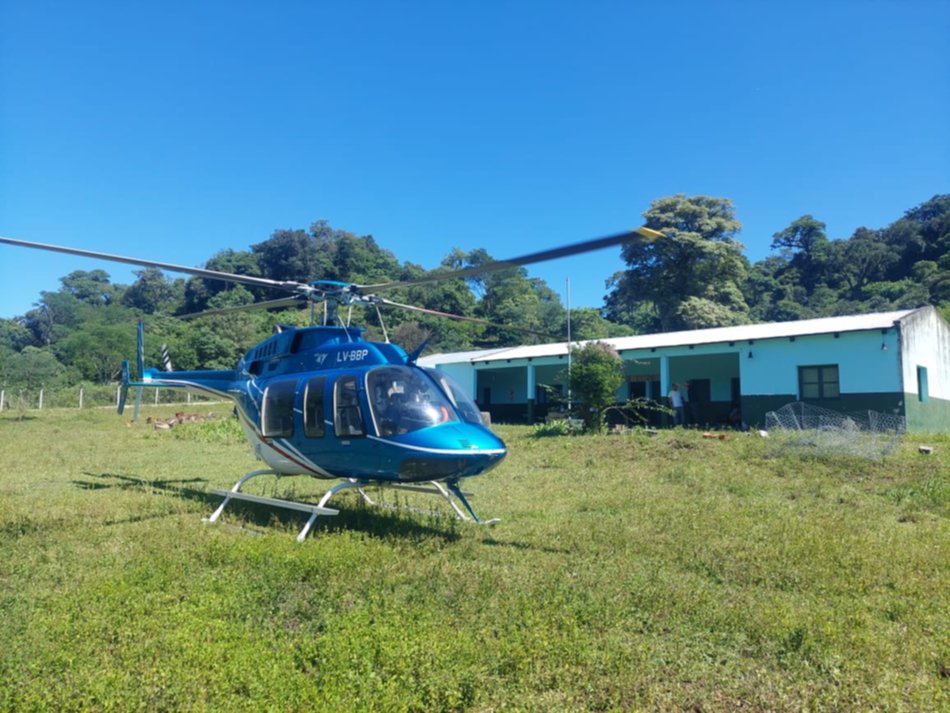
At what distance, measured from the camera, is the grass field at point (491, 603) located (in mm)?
3711

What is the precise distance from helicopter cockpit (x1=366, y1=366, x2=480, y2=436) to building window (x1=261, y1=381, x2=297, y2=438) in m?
1.58

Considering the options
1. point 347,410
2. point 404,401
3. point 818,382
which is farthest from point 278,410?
point 818,382

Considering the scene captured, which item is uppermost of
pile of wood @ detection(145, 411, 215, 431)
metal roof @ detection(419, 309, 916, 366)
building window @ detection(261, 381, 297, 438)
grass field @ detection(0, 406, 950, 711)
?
metal roof @ detection(419, 309, 916, 366)

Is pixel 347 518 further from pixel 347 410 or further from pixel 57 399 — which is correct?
pixel 57 399

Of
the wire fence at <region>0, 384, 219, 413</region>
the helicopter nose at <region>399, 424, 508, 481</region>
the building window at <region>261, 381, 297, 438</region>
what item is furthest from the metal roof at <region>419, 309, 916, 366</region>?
the wire fence at <region>0, 384, 219, 413</region>

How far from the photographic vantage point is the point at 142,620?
4520 mm

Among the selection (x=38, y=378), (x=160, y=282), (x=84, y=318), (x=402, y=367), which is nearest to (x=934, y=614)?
(x=402, y=367)

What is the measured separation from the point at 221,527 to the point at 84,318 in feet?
270

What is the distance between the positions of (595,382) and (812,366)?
682 cm

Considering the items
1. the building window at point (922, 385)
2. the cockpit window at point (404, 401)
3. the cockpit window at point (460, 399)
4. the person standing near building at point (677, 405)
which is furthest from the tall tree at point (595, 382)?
the cockpit window at point (404, 401)

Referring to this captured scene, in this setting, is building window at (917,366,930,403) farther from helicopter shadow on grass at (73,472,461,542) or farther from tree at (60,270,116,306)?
tree at (60,270,116,306)

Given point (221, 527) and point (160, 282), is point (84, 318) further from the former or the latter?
point (221, 527)

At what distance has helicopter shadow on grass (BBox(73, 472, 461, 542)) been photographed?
771 cm

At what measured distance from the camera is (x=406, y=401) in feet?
24.5
